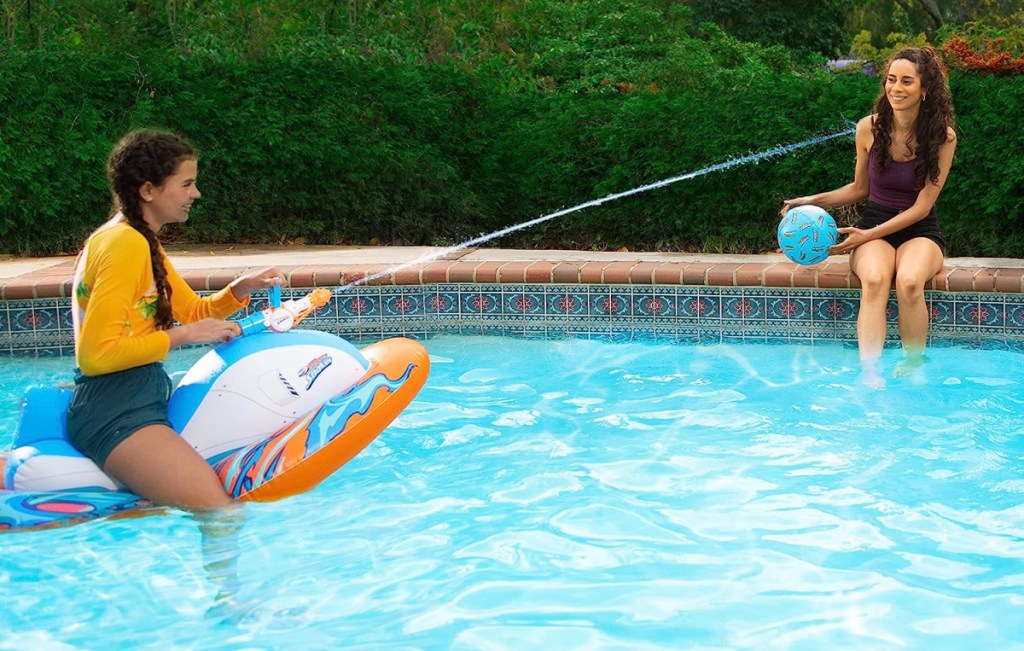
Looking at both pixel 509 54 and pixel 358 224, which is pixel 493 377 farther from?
pixel 509 54

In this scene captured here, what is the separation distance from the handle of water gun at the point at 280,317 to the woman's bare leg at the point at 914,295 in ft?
11.2

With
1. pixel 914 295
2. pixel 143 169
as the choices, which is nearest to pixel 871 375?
pixel 914 295

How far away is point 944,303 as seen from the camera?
7051mm

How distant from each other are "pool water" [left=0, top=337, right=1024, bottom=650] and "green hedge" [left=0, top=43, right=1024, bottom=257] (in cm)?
302

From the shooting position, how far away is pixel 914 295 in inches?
261

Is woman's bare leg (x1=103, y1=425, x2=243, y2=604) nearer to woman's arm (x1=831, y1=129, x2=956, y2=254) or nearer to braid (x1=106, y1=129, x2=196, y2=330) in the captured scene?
braid (x1=106, y1=129, x2=196, y2=330)

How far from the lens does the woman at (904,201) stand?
6660mm

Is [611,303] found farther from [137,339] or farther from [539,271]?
[137,339]

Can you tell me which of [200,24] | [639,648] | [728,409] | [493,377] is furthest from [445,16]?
[639,648]

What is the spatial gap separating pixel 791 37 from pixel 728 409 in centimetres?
1642

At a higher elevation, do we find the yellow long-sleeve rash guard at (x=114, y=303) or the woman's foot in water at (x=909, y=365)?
the yellow long-sleeve rash guard at (x=114, y=303)

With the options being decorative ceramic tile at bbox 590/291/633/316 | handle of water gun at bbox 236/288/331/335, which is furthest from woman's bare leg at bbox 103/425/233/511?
decorative ceramic tile at bbox 590/291/633/316

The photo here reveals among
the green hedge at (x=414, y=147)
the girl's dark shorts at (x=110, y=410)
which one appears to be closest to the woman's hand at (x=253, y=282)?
the girl's dark shorts at (x=110, y=410)

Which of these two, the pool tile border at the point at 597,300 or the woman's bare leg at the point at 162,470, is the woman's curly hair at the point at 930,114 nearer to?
the pool tile border at the point at 597,300
